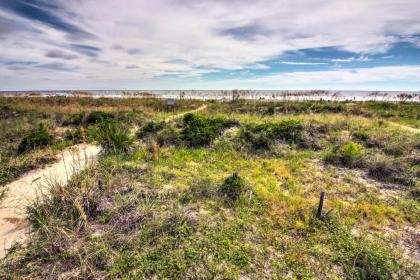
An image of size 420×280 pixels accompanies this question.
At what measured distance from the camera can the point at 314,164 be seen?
7672 mm

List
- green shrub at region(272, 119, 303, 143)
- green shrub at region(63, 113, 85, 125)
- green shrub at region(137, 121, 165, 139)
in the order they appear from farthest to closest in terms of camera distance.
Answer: green shrub at region(63, 113, 85, 125)
green shrub at region(137, 121, 165, 139)
green shrub at region(272, 119, 303, 143)

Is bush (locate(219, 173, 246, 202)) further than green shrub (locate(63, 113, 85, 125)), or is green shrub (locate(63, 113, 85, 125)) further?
green shrub (locate(63, 113, 85, 125))

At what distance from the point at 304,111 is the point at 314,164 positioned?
11.2 metres

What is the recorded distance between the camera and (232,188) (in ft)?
17.7

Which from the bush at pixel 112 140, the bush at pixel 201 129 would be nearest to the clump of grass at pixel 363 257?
the bush at pixel 201 129

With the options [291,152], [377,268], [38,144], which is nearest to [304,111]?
[291,152]

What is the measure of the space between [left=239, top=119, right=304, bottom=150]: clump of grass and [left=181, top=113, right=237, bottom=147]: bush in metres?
1.29

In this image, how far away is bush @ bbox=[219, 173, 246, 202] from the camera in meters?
5.23

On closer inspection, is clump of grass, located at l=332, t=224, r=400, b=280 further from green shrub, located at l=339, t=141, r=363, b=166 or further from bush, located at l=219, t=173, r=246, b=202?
green shrub, located at l=339, t=141, r=363, b=166

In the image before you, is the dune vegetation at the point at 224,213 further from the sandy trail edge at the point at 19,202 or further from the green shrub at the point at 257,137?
the sandy trail edge at the point at 19,202

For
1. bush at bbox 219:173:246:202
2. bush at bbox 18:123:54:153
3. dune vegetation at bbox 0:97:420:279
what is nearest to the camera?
dune vegetation at bbox 0:97:420:279

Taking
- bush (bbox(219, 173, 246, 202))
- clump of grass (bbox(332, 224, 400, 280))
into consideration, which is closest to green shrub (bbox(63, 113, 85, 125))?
bush (bbox(219, 173, 246, 202))

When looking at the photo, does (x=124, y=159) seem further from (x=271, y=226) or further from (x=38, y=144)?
(x=271, y=226)

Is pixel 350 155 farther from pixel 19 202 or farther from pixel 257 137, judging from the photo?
pixel 19 202
